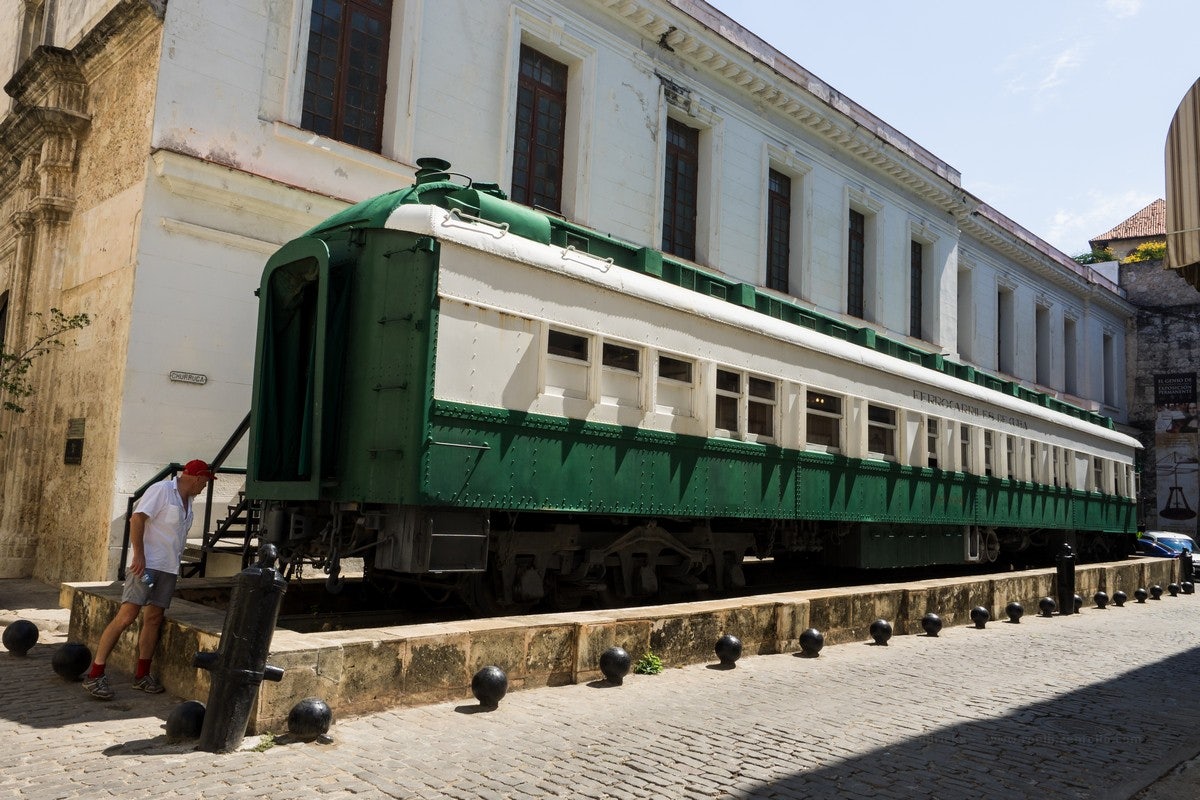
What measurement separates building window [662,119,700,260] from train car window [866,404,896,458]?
679 centimetres

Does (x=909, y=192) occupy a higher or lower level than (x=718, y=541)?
higher

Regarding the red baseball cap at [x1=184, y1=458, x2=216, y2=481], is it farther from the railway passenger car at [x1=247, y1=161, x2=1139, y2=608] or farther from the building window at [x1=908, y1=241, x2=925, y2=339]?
the building window at [x1=908, y1=241, x2=925, y2=339]

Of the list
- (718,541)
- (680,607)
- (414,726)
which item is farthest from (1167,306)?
(414,726)

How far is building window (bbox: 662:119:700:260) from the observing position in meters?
18.7

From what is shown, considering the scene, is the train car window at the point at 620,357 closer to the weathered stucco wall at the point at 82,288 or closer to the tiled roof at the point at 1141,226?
the weathered stucco wall at the point at 82,288

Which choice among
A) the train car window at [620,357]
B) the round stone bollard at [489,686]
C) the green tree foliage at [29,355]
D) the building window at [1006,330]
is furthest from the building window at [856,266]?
the round stone bollard at [489,686]

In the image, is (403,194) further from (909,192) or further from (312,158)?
A: (909,192)

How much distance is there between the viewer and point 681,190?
19.1 m

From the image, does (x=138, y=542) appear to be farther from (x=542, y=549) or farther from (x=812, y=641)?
(x=812, y=641)

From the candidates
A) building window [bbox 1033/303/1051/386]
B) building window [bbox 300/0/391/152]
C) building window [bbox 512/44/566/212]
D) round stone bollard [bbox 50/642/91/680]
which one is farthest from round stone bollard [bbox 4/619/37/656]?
building window [bbox 1033/303/1051/386]

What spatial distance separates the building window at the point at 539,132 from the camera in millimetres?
16016

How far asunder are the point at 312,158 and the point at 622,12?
7.43 meters

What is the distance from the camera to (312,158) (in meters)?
12.5

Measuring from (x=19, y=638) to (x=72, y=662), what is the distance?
121 centimetres
